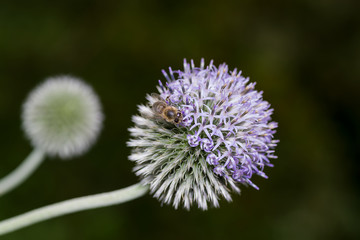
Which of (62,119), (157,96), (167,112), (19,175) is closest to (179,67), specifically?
(62,119)

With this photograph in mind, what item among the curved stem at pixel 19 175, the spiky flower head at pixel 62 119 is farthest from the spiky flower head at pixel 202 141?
the spiky flower head at pixel 62 119

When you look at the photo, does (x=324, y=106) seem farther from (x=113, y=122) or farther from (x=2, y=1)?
(x=2, y=1)

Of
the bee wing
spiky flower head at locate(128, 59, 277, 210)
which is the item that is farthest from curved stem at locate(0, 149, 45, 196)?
the bee wing

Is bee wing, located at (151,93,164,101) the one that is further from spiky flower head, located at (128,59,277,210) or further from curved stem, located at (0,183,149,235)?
curved stem, located at (0,183,149,235)

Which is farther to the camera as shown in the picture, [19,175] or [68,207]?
[19,175]

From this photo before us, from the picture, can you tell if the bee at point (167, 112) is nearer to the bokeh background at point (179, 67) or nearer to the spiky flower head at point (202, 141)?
the spiky flower head at point (202, 141)

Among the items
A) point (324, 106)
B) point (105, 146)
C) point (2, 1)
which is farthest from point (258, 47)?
point (2, 1)

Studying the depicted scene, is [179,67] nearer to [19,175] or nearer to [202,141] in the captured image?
[19,175]
